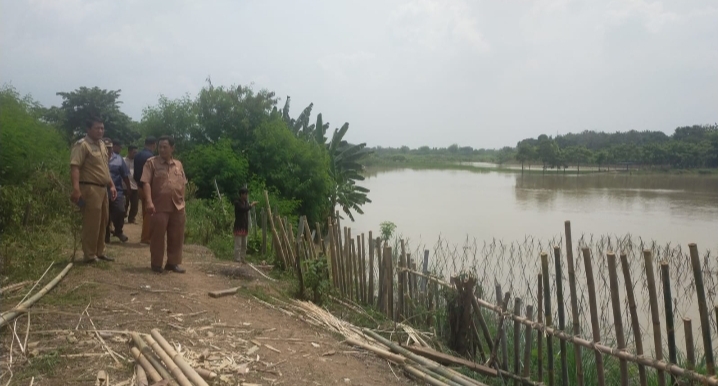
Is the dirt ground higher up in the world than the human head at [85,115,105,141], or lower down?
lower down

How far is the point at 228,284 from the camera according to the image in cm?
626

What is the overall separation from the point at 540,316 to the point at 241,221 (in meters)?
4.33

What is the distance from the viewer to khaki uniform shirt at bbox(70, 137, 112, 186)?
5.54 m

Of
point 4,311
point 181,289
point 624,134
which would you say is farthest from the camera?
point 624,134

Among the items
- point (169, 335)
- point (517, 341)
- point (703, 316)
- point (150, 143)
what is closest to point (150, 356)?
point (169, 335)

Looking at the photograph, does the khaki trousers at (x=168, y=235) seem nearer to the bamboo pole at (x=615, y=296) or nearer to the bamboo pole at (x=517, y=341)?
Result: the bamboo pole at (x=517, y=341)

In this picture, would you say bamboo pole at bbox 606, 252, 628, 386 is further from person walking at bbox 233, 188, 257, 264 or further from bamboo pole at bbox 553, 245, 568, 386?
person walking at bbox 233, 188, 257, 264

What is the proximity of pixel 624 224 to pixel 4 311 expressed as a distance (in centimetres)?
2001

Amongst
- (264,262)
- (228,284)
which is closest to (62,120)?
(264,262)

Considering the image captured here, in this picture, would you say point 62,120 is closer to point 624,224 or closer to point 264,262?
point 264,262

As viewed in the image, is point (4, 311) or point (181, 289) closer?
point (4, 311)

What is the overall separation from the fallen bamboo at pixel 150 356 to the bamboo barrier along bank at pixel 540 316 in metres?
2.75

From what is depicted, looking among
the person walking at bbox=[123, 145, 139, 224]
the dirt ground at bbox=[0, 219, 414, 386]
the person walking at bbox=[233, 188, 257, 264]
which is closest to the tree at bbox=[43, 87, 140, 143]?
the person walking at bbox=[123, 145, 139, 224]

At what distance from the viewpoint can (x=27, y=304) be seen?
4.32 m
